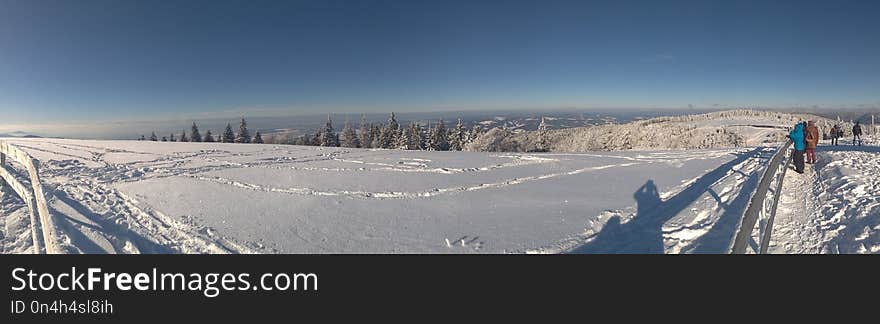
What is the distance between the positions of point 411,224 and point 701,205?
611cm

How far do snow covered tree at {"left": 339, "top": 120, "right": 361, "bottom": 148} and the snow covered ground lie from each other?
43021 mm

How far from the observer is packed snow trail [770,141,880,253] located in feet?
18.4

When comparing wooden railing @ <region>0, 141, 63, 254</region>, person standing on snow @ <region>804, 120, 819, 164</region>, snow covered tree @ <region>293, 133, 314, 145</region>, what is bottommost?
wooden railing @ <region>0, 141, 63, 254</region>

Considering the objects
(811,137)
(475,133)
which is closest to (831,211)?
(811,137)

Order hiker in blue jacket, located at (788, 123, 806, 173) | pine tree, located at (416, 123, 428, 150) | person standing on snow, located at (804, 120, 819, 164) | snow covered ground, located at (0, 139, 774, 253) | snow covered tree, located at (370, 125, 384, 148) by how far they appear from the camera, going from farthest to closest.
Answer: snow covered tree, located at (370, 125, 384, 148) < pine tree, located at (416, 123, 428, 150) < person standing on snow, located at (804, 120, 819, 164) < hiker in blue jacket, located at (788, 123, 806, 173) < snow covered ground, located at (0, 139, 774, 253)

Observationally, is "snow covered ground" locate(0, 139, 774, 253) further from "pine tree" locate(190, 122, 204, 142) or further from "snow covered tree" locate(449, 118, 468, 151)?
"pine tree" locate(190, 122, 204, 142)

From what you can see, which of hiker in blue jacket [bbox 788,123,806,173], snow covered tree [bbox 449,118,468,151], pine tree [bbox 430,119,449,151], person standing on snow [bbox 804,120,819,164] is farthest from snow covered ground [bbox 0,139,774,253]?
snow covered tree [bbox 449,118,468,151]

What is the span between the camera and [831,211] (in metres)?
6.99

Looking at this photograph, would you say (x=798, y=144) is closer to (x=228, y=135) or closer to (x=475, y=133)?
(x=475, y=133)

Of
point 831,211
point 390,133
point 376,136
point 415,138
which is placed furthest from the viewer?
point 376,136

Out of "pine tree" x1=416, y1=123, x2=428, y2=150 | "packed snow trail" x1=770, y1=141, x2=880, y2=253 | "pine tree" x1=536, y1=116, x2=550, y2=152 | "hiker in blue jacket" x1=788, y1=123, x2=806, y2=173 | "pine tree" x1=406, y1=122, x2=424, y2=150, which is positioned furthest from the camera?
"pine tree" x1=536, y1=116, x2=550, y2=152

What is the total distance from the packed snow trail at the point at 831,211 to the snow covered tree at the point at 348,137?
54.1 meters

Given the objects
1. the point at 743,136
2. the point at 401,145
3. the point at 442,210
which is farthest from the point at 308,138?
the point at 743,136

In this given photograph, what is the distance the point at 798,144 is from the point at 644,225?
7866mm
